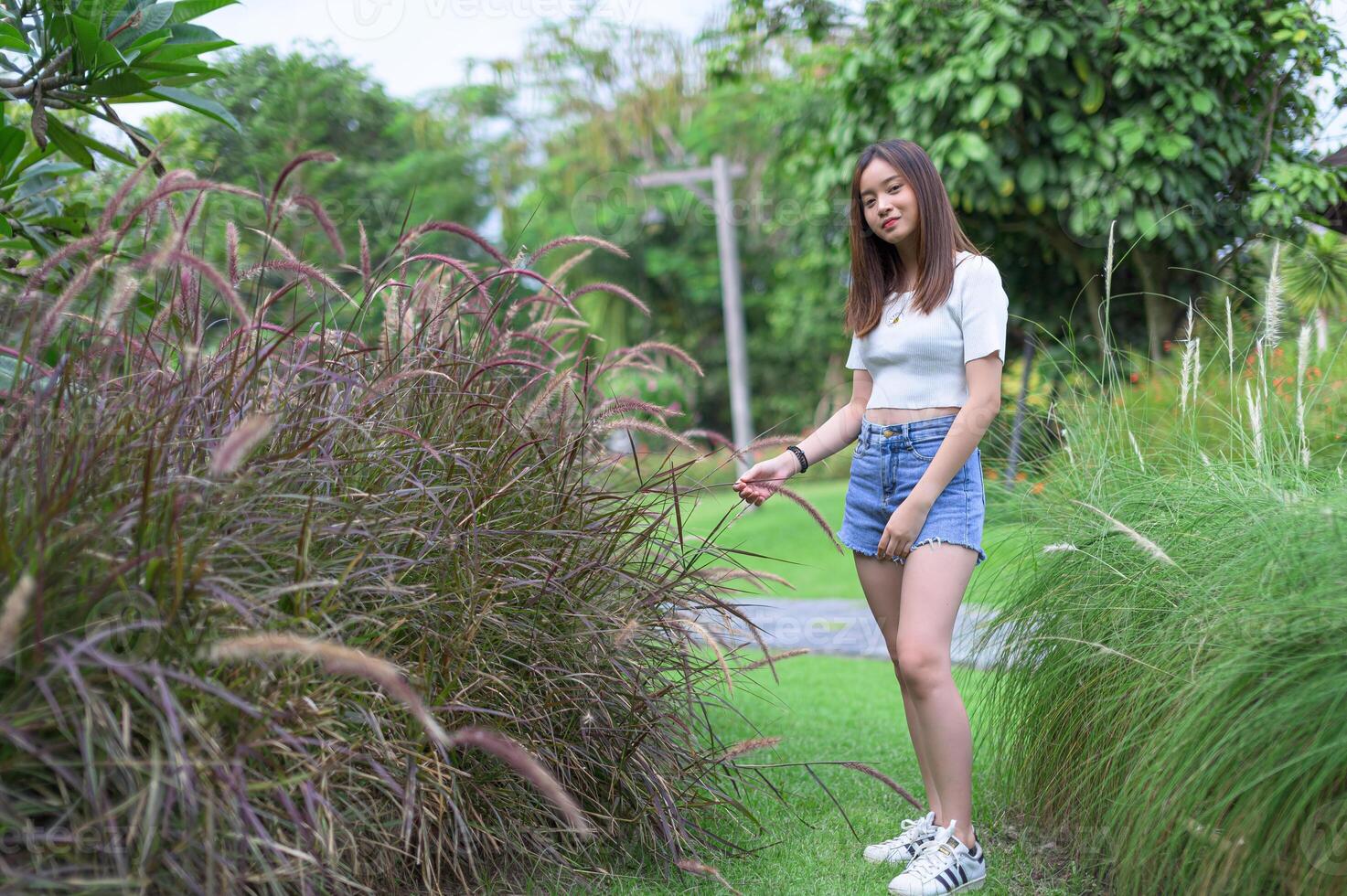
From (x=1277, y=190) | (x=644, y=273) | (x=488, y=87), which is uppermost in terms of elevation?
(x=488, y=87)

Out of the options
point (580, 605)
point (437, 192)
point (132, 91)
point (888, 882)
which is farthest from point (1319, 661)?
point (437, 192)

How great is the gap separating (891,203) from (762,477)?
2.51 ft

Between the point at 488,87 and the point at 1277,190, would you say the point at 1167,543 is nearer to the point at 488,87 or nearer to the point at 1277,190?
the point at 1277,190

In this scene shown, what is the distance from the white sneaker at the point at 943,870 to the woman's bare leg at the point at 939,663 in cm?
4

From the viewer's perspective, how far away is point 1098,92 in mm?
6230

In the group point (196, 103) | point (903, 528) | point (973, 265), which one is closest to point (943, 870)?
point (903, 528)

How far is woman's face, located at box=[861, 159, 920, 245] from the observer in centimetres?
275

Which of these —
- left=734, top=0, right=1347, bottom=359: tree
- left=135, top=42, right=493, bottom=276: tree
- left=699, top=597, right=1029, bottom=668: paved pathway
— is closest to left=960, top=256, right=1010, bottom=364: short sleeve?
left=135, top=42, right=493, bottom=276: tree

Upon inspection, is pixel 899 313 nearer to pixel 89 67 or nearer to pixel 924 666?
pixel 924 666

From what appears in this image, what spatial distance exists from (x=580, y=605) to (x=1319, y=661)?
1.49 m

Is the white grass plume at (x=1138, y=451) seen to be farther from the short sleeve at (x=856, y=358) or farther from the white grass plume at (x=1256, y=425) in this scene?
the short sleeve at (x=856, y=358)

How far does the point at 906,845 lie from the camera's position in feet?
8.99

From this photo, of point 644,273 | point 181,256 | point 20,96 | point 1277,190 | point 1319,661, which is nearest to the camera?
point 181,256
